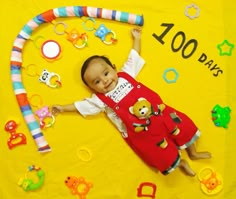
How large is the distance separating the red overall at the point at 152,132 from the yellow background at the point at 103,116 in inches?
2.2

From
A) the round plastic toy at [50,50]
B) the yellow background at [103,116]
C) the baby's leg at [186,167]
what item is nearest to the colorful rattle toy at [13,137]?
the yellow background at [103,116]

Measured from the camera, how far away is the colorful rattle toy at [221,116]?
4.18 ft

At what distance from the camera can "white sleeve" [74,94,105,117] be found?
126cm

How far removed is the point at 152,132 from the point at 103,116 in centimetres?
18

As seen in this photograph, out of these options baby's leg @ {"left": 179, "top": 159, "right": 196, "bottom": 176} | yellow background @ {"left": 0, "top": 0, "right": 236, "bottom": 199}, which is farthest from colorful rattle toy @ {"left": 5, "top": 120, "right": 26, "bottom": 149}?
baby's leg @ {"left": 179, "top": 159, "right": 196, "bottom": 176}

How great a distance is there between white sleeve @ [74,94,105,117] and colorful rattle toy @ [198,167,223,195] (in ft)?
1.34

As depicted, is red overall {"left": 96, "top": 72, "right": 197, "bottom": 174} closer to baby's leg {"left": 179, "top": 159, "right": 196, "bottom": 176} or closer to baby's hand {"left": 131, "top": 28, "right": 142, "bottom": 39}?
baby's leg {"left": 179, "top": 159, "right": 196, "bottom": 176}

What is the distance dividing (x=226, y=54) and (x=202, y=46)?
9 cm

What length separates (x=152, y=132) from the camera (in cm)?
121

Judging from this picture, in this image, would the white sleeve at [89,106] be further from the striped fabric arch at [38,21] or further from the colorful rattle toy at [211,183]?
the colorful rattle toy at [211,183]

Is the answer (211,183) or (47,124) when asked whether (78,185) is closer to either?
(47,124)

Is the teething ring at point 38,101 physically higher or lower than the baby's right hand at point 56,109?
higher

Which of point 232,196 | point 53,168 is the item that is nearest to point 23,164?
point 53,168

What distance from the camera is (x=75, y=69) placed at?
4.29 feet
